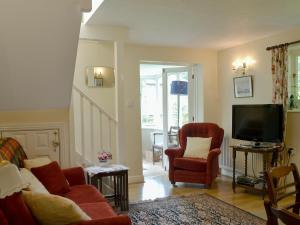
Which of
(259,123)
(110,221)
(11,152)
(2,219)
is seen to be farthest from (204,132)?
(2,219)

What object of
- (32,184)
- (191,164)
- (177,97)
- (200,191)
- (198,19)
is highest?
(198,19)

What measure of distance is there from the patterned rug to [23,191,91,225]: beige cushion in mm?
1583

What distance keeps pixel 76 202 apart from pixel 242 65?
144 inches

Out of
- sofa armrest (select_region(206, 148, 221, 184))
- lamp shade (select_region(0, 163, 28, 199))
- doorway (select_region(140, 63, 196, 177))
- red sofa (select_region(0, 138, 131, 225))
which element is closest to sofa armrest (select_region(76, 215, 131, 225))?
red sofa (select_region(0, 138, 131, 225))

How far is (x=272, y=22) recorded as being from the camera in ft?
12.6

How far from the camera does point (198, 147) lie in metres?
4.77

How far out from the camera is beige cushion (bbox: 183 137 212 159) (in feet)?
15.4

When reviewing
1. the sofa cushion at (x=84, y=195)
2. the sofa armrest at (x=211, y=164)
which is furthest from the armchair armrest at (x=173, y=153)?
the sofa cushion at (x=84, y=195)

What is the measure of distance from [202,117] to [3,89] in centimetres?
355

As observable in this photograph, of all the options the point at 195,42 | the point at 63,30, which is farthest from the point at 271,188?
the point at 195,42

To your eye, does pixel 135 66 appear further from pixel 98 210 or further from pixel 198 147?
pixel 98 210

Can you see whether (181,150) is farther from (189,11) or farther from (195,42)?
(189,11)

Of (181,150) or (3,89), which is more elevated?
(3,89)

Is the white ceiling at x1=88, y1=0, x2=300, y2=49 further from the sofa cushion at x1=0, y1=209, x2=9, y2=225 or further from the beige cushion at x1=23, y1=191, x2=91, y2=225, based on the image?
the sofa cushion at x1=0, y1=209, x2=9, y2=225
